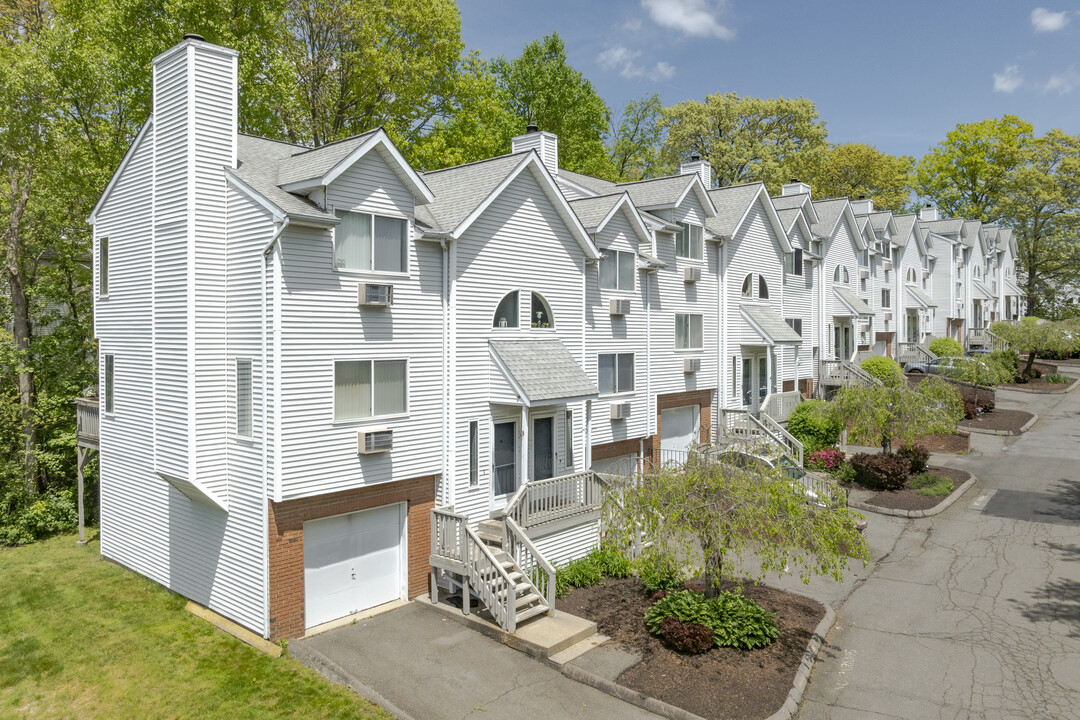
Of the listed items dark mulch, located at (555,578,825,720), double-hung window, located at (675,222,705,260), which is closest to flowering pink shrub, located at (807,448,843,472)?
double-hung window, located at (675,222,705,260)

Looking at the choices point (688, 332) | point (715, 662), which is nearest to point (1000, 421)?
point (688, 332)

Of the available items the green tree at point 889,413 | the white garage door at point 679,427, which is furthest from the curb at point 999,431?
the white garage door at point 679,427

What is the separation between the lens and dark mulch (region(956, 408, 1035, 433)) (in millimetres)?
33062

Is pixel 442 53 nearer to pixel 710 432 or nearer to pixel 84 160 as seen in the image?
pixel 84 160

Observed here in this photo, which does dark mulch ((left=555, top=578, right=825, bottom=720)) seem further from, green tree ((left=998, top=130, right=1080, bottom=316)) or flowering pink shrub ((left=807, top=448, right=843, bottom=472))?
green tree ((left=998, top=130, right=1080, bottom=316))

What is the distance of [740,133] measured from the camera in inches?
2243

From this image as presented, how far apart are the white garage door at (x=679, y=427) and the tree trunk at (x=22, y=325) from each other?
21.5 m

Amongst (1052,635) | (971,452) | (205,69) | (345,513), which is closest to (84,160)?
(205,69)

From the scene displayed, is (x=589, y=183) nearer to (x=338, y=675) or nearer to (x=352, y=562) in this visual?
(x=352, y=562)

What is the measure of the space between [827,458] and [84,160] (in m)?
29.2

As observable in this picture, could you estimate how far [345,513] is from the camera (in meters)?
14.6

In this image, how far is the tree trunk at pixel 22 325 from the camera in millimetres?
23297

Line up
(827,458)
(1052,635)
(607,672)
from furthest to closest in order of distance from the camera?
(827,458)
(1052,635)
(607,672)

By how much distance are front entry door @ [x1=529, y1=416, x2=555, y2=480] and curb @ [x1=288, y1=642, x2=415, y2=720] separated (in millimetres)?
7111
